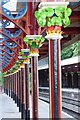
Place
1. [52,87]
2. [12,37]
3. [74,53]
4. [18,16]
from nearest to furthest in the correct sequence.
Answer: [52,87], [18,16], [12,37], [74,53]

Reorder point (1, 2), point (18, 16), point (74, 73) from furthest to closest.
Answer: point (74, 73) → point (18, 16) → point (1, 2)

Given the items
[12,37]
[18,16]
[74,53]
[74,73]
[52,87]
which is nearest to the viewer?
[52,87]

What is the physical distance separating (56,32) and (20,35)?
8823 millimetres

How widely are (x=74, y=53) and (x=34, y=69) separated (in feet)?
33.4

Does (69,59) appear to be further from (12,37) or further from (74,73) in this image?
(12,37)

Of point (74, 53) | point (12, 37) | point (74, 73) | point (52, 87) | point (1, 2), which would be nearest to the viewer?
point (52, 87)

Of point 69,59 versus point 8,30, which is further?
point 69,59

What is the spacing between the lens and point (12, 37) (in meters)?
16.2

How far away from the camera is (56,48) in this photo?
7.59 metres

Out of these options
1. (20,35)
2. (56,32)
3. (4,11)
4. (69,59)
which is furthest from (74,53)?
(56,32)

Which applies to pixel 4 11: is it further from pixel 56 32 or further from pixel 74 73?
pixel 74 73

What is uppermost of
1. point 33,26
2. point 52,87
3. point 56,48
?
point 33,26

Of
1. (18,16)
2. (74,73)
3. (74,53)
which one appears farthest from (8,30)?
(74,73)

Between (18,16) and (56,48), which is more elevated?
(18,16)
